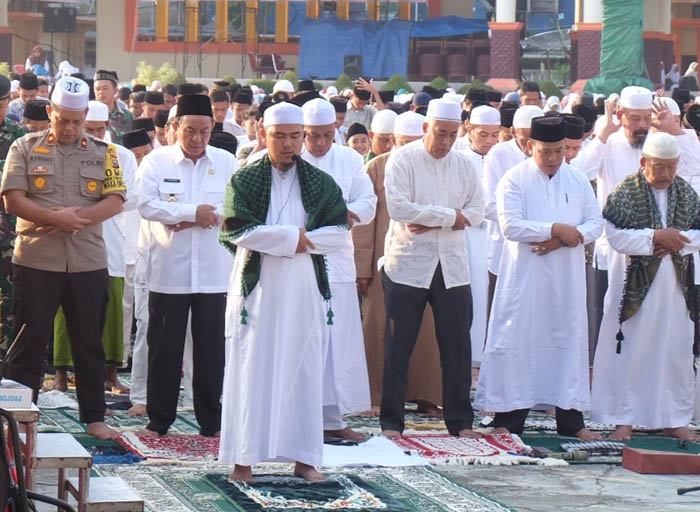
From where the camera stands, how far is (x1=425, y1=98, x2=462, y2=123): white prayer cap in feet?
27.6

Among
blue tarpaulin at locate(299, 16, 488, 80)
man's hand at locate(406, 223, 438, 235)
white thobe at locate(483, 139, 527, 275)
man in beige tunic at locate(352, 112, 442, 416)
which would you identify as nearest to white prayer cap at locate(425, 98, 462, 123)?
man's hand at locate(406, 223, 438, 235)

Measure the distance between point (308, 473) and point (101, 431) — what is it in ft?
4.51

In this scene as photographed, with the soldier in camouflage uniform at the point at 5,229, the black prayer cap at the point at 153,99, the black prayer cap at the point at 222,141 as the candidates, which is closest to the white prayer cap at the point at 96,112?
the black prayer cap at the point at 222,141

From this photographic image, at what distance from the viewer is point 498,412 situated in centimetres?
871

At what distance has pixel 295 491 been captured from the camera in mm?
6977

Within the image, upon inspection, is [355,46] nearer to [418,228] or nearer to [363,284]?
[363,284]

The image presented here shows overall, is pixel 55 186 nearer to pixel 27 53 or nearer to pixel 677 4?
pixel 677 4

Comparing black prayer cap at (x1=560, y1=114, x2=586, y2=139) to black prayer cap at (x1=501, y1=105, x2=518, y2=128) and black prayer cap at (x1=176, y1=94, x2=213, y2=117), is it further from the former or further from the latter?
black prayer cap at (x1=501, y1=105, x2=518, y2=128)

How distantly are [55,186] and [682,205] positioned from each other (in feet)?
11.0

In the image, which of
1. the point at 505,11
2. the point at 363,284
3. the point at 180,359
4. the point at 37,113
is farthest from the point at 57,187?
the point at 505,11

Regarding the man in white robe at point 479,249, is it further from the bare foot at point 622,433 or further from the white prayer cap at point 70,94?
Answer: the white prayer cap at point 70,94

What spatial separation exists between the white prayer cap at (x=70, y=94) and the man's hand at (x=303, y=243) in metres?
1.54

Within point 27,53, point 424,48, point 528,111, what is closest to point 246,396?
point 528,111

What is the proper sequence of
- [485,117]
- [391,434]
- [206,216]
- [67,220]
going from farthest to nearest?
A: [485,117], [391,434], [206,216], [67,220]
